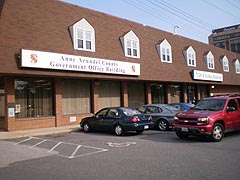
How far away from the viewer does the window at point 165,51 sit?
85.1 ft

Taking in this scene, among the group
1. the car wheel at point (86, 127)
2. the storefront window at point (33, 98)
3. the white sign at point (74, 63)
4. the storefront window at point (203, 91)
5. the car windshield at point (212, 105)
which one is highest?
the white sign at point (74, 63)

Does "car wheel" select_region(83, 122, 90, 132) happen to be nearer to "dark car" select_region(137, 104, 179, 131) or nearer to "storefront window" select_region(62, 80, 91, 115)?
"storefront window" select_region(62, 80, 91, 115)

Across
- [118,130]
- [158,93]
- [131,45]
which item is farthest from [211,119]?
[158,93]

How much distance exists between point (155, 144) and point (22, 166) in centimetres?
507

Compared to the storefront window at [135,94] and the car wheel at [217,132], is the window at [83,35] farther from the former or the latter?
the car wheel at [217,132]

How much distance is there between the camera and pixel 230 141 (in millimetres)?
11242

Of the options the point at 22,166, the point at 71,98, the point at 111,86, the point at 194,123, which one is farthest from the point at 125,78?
the point at 22,166

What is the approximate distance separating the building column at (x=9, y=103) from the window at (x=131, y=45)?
364 inches

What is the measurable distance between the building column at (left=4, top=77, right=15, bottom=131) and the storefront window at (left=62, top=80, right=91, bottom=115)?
364 centimetres

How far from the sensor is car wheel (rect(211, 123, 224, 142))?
36.5ft

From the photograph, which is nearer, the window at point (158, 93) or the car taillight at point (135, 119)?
the car taillight at point (135, 119)

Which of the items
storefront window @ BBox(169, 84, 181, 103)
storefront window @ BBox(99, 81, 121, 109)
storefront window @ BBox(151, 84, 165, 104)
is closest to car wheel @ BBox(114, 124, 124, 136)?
storefront window @ BBox(99, 81, 121, 109)

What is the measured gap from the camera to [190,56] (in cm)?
3072

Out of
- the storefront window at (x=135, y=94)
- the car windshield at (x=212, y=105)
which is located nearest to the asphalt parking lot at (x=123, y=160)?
the car windshield at (x=212, y=105)
